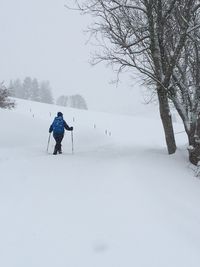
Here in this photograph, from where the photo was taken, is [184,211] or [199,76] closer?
[184,211]

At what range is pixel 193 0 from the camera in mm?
11656

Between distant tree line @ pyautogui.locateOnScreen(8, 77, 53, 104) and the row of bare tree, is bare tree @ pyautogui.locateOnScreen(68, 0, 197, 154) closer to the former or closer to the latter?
the row of bare tree

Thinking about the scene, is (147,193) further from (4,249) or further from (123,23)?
(123,23)

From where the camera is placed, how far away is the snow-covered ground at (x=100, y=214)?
18.1 feet

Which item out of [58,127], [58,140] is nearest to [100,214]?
[58,140]

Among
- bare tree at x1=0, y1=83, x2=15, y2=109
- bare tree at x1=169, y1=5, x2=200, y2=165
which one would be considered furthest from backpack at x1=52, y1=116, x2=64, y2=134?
bare tree at x1=0, y1=83, x2=15, y2=109

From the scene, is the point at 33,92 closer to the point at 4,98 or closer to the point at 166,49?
the point at 4,98

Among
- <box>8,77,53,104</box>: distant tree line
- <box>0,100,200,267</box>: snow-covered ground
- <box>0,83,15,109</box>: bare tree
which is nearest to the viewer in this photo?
<box>0,100,200,267</box>: snow-covered ground

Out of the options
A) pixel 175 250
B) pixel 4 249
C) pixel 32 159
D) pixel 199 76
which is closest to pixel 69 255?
pixel 4 249

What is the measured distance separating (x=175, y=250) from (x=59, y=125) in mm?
10715

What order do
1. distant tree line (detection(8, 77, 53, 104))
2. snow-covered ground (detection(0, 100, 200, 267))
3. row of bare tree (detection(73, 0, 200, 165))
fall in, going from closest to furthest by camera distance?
snow-covered ground (detection(0, 100, 200, 267)) → row of bare tree (detection(73, 0, 200, 165)) → distant tree line (detection(8, 77, 53, 104))

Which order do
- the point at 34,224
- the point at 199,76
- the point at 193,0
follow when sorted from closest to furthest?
the point at 34,224 < the point at 193,0 < the point at 199,76

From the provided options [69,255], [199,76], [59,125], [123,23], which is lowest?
[69,255]

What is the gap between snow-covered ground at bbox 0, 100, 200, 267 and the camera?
18.1ft
